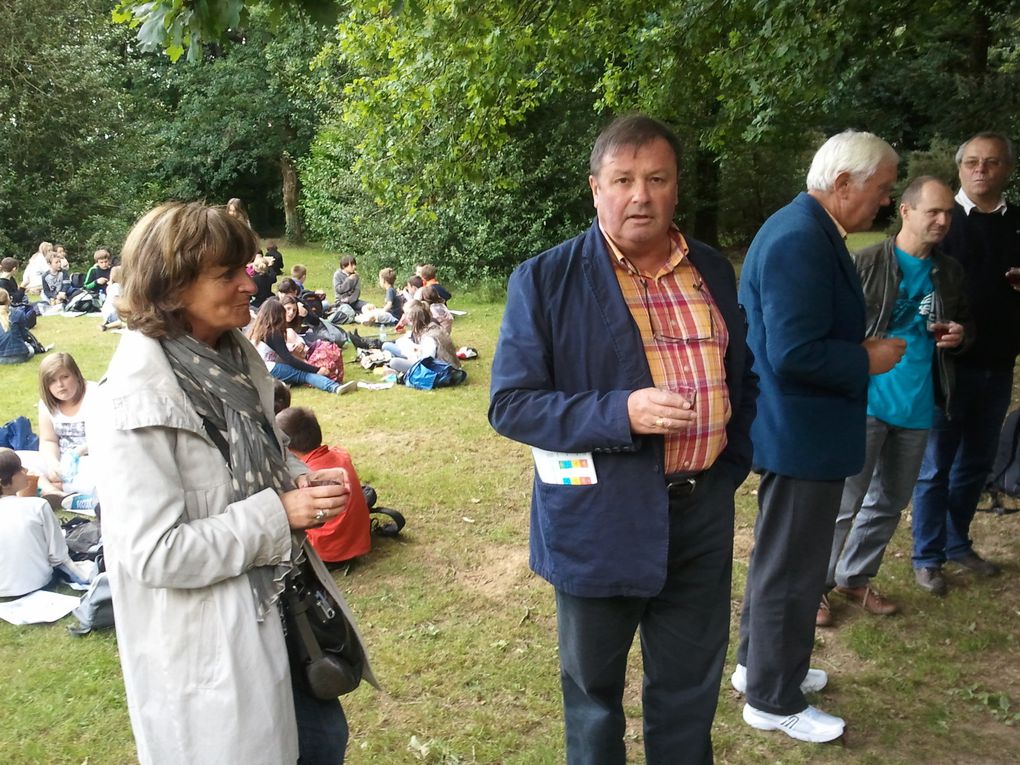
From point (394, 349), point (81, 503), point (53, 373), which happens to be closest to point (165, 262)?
point (53, 373)

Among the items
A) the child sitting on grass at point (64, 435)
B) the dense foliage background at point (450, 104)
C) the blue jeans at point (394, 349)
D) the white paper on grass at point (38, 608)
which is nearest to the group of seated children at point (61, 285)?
the dense foliage background at point (450, 104)

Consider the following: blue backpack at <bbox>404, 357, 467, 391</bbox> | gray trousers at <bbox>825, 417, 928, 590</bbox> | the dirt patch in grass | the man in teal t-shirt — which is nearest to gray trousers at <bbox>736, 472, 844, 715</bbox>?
gray trousers at <bbox>825, 417, 928, 590</bbox>

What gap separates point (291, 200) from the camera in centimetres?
2852

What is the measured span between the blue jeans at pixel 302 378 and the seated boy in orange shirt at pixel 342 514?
4811 mm

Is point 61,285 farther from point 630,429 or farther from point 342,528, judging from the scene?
point 630,429

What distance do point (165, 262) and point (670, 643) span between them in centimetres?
169

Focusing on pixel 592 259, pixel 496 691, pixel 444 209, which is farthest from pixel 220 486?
pixel 444 209

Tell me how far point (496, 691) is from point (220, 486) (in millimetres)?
2246

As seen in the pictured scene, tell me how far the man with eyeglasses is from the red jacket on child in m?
3.02

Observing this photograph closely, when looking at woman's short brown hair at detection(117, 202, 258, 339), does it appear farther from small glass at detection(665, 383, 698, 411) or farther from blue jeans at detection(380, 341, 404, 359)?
blue jeans at detection(380, 341, 404, 359)

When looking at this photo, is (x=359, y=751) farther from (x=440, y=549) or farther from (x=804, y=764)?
(x=440, y=549)

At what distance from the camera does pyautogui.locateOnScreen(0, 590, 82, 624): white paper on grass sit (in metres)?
4.79

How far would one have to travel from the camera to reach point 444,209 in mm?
16016

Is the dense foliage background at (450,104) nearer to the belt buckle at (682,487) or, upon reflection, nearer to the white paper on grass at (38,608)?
the belt buckle at (682,487)
